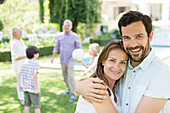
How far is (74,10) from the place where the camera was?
62.6 ft

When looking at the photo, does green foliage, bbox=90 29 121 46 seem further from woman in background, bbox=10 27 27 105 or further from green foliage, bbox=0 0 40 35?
woman in background, bbox=10 27 27 105

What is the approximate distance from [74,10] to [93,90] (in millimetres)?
17913

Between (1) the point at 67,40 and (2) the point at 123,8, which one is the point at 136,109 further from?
(2) the point at 123,8

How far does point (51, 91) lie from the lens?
6273mm

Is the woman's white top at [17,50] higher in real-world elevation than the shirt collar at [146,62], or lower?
lower

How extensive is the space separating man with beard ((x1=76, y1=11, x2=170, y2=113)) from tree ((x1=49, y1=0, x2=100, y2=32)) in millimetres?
16986

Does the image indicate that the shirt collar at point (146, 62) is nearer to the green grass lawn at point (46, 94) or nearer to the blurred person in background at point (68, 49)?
the green grass lawn at point (46, 94)

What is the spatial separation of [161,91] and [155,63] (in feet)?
0.65

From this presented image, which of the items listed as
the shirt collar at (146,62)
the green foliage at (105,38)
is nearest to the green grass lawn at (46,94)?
the shirt collar at (146,62)

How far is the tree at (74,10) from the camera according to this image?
18.4 m

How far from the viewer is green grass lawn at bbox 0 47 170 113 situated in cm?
500

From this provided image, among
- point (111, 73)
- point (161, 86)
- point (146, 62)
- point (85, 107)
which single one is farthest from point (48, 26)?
point (161, 86)

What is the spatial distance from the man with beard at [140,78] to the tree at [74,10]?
17.0 m

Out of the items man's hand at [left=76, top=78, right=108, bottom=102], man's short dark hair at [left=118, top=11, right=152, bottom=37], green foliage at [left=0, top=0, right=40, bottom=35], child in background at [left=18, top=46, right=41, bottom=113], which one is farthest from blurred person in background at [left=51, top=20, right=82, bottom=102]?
green foliage at [left=0, top=0, right=40, bottom=35]
